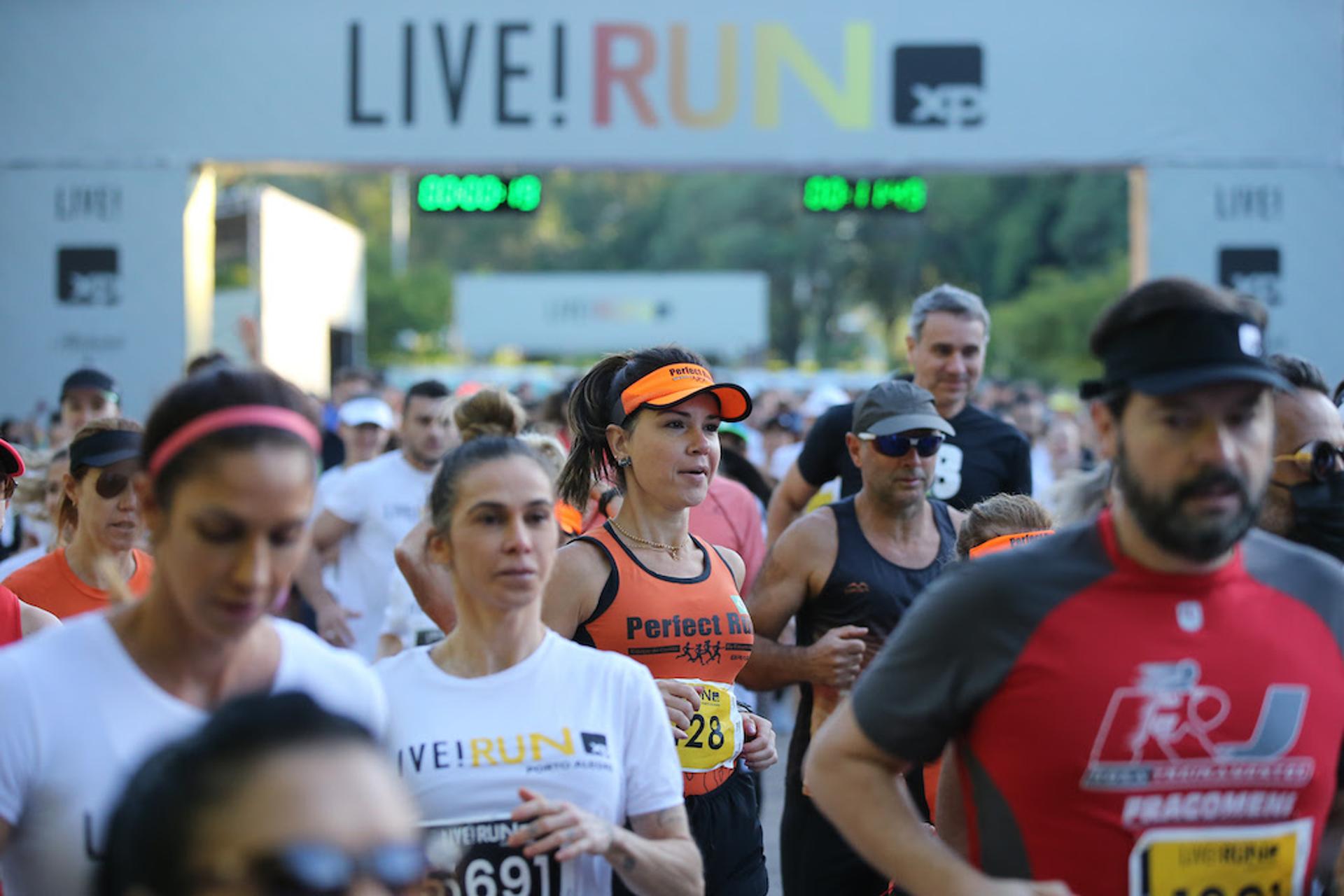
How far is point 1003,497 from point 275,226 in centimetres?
1907

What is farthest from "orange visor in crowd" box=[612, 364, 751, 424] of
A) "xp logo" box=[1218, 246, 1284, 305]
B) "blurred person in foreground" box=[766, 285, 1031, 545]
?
"xp logo" box=[1218, 246, 1284, 305]

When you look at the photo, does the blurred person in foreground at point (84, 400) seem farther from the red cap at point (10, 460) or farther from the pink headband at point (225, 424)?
the pink headband at point (225, 424)

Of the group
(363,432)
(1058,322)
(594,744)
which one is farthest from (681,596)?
(1058,322)

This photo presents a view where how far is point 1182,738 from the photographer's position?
7.90ft

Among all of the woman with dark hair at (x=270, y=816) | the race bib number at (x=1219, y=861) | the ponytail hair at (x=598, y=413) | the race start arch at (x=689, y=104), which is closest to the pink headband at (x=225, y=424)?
the woman with dark hair at (x=270, y=816)

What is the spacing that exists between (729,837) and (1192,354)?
212cm

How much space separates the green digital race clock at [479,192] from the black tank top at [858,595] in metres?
9.00

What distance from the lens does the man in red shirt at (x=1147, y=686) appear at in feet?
7.89

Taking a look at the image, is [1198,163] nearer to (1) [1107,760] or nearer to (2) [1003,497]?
(2) [1003,497]

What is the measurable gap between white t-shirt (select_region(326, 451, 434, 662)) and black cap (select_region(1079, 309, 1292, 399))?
5.30m

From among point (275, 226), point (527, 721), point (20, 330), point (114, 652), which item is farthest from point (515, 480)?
point (275, 226)

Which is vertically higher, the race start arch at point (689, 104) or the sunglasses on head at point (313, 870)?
the race start arch at point (689, 104)

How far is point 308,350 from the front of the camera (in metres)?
23.1

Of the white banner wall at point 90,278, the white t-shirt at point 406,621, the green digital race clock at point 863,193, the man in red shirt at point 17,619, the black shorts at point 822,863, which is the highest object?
the green digital race clock at point 863,193
